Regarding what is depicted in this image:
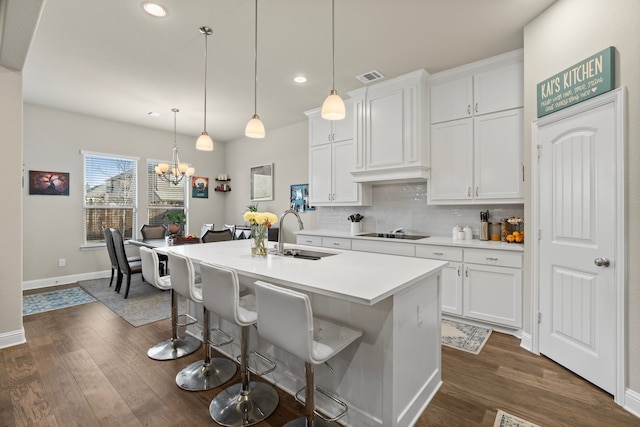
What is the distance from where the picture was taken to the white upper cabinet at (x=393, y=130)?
3.65 metres

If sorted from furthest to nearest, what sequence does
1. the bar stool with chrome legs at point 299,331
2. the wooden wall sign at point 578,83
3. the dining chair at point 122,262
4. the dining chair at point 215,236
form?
the dining chair at point 215,236 < the dining chair at point 122,262 < the wooden wall sign at point 578,83 < the bar stool with chrome legs at point 299,331

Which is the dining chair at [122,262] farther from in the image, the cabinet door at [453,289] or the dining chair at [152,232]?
the cabinet door at [453,289]

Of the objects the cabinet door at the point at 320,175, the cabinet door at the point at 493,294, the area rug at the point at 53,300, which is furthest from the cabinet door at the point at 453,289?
the area rug at the point at 53,300

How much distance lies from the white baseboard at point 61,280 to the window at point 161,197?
1.25 metres

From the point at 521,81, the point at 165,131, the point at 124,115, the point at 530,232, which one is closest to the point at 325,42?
the point at 521,81

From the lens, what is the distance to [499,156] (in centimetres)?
325

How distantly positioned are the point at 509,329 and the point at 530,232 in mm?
1033

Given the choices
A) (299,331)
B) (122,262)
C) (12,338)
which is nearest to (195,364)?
(299,331)

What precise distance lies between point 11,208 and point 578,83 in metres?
4.97

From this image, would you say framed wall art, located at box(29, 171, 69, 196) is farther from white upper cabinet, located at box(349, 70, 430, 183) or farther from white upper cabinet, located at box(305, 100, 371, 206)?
white upper cabinet, located at box(349, 70, 430, 183)

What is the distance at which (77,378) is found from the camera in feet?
7.60

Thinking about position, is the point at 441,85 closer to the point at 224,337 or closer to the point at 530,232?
the point at 530,232

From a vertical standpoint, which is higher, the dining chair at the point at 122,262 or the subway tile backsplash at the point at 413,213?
the subway tile backsplash at the point at 413,213

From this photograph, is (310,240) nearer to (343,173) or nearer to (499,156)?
(343,173)
